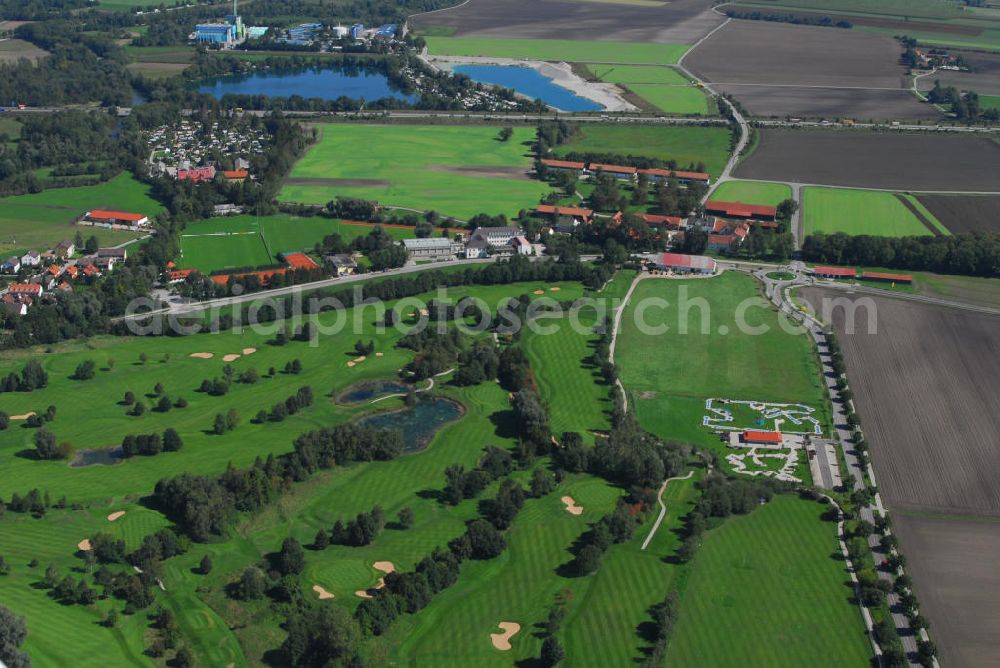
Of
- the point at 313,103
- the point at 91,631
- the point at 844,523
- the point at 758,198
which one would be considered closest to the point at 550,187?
the point at 758,198

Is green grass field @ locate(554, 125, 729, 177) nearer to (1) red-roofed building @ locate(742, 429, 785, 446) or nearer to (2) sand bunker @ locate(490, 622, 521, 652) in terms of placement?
(1) red-roofed building @ locate(742, 429, 785, 446)

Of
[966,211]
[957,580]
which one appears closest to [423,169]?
[966,211]

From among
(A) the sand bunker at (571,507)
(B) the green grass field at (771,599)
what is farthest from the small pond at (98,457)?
(B) the green grass field at (771,599)

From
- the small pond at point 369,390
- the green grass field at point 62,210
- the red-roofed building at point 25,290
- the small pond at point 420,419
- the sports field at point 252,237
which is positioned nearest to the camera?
the small pond at point 420,419

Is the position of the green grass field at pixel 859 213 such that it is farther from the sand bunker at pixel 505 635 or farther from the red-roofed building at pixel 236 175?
the sand bunker at pixel 505 635

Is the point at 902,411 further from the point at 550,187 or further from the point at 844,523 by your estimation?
the point at 550,187

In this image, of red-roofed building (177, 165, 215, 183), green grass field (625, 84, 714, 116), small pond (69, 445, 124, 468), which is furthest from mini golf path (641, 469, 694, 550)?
green grass field (625, 84, 714, 116)

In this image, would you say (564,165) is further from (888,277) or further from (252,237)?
(888,277)

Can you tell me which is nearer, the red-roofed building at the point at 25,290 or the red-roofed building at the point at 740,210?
the red-roofed building at the point at 25,290
